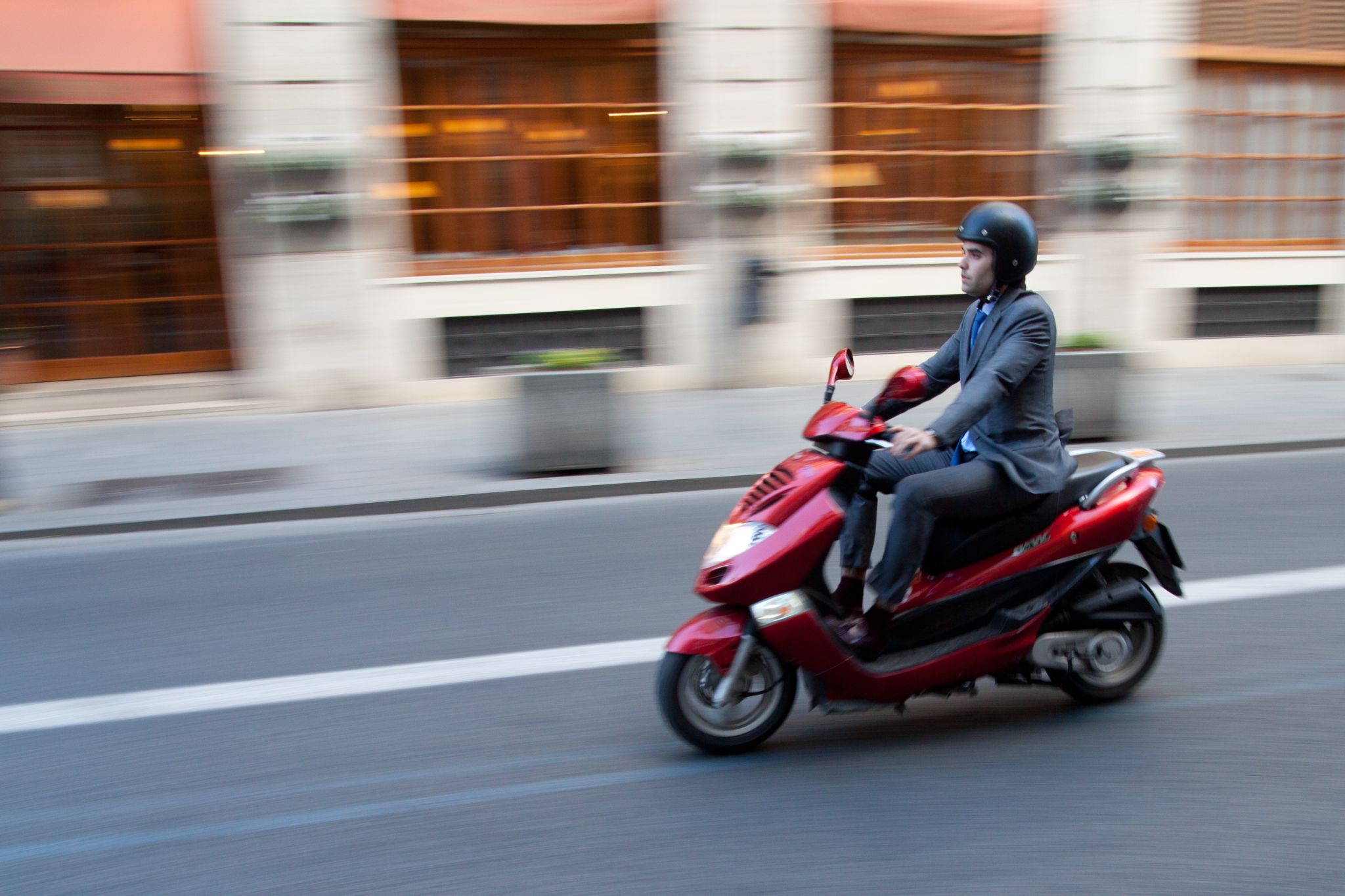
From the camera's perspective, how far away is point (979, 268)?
3.53 metres

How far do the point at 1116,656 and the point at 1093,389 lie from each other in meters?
5.22

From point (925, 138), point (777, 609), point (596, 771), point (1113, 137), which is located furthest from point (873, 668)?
point (1113, 137)

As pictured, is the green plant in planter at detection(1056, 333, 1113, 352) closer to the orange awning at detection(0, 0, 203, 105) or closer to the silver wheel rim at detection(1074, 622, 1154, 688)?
the silver wheel rim at detection(1074, 622, 1154, 688)

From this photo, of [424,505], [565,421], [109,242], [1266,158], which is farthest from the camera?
[1266,158]

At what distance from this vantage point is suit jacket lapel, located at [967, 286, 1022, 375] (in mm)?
3555

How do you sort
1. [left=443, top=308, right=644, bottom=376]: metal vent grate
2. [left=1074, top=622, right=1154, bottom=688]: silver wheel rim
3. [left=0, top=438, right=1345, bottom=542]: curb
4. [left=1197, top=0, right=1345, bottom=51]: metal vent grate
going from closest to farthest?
[left=1074, top=622, right=1154, bottom=688]: silver wheel rim < [left=0, top=438, right=1345, bottom=542]: curb < [left=443, top=308, right=644, bottom=376]: metal vent grate < [left=1197, top=0, right=1345, bottom=51]: metal vent grate

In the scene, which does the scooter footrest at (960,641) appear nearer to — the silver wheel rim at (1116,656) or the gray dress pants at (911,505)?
the gray dress pants at (911,505)

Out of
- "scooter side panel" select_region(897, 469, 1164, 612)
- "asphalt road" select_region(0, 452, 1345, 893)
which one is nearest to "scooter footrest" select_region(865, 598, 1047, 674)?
"scooter side panel" select_region(897, 469, 1164, 612)

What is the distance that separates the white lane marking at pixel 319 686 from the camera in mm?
4125

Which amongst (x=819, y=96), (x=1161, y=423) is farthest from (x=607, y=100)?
(x=1161, y=423)

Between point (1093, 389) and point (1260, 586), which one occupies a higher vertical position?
point (1093, 389)

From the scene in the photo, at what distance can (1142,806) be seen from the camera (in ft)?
10.6

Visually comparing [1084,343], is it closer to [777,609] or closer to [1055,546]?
[1055,546]

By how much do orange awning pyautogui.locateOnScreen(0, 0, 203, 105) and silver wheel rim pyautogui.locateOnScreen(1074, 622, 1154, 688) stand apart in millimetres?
9723
